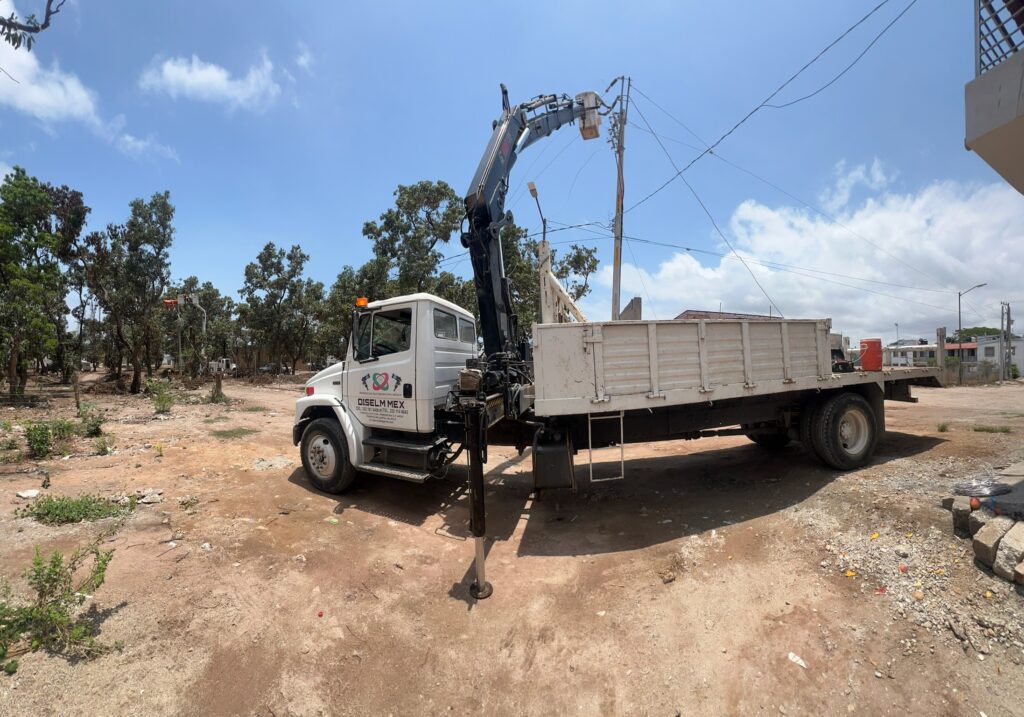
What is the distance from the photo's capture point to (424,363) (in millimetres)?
5719

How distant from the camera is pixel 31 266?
15.9 m

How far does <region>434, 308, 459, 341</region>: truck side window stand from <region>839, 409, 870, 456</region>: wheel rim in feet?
18.5

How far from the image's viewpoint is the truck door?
577 cm

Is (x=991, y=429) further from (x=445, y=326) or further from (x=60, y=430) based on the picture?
(x=60, y=430)

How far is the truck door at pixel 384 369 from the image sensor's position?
18.9ft

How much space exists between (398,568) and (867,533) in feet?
15.0

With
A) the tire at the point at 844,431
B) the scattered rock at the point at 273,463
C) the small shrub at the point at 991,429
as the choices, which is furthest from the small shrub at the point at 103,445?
the small shrub at the point at 991,429

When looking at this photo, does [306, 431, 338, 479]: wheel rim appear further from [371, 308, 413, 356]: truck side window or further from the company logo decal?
[371, 308, 413, 356]: truck side window

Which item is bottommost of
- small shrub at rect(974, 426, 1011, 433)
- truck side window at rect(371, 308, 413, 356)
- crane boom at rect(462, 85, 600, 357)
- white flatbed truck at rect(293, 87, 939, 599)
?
small shrub at rect(974, 426, 1011, 433)

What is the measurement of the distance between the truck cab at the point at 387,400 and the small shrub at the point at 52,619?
9.53ft

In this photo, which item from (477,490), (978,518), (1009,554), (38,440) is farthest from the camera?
(38,440)

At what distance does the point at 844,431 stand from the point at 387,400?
6.39 meters

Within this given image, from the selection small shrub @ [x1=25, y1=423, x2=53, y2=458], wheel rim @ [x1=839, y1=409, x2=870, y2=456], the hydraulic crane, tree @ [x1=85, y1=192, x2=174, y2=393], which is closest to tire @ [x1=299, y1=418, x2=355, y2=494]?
the hydraulic crane

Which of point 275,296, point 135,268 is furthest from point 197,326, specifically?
point 135,268
